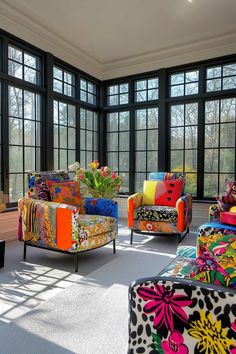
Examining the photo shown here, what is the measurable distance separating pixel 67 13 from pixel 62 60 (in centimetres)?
100

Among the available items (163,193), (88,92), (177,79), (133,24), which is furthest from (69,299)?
(88,92)

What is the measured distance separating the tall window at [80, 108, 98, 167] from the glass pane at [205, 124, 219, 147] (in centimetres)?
227

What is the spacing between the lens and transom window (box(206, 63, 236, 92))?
15.2 feet

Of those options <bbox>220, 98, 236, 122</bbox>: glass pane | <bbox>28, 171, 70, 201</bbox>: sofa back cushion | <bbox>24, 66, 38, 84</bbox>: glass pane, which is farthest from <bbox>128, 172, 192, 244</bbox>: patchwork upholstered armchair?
<bbox>24, 66, 38, 84</bbox>: glass pane

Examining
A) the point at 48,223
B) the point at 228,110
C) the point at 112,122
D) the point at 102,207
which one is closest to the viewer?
the point at 48,223

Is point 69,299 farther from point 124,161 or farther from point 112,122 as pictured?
point 112,122

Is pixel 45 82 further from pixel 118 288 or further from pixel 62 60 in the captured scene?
pixel 118 288

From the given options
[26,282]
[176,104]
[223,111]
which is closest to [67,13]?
[176,104]

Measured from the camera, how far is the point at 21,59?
412 cm

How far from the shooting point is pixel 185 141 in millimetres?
5074

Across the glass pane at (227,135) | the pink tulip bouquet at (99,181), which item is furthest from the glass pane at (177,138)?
the pink tulip bouquet at (99,181)

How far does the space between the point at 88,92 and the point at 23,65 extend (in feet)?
5.53

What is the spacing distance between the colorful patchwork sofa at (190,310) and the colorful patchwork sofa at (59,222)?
1.84 meters

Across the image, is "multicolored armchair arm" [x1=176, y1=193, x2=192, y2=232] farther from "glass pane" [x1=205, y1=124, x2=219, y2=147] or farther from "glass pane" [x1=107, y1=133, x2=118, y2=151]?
"glass pane" [x1=107, y1=133, x2=118, y2=151]
